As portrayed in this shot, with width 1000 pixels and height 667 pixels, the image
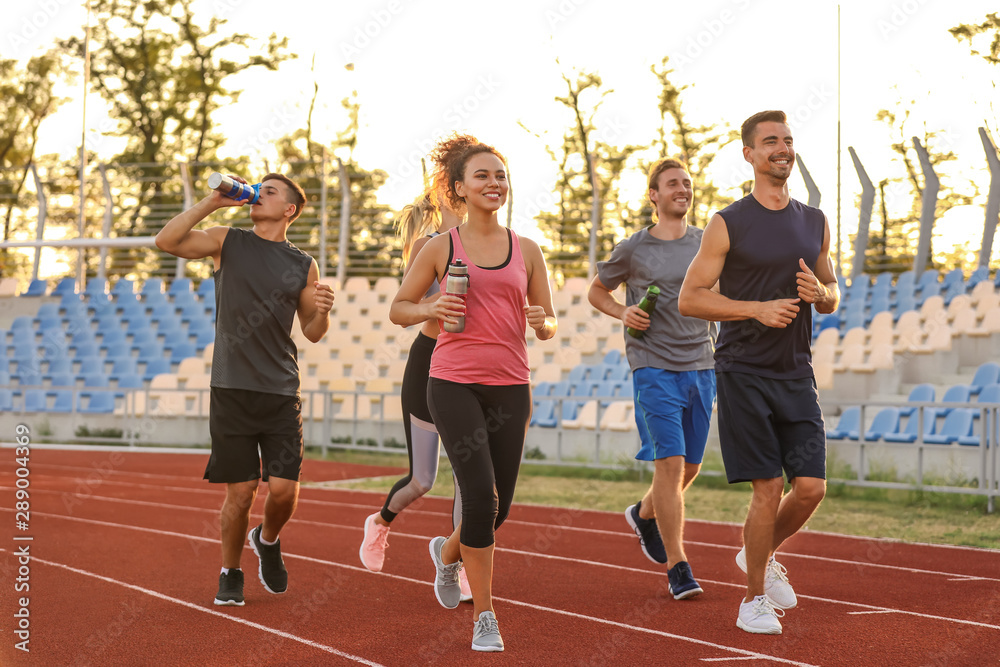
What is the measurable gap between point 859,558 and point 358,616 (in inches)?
143

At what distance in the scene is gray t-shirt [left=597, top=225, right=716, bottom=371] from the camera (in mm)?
5656

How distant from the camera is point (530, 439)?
15094mm

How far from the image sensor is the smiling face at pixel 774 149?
15.0 ft

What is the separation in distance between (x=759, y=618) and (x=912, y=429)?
24.0 feet

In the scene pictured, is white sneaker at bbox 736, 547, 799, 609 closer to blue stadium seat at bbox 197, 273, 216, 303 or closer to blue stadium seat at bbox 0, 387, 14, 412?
blue stadium seat at bbox 0, 387, 14, 412

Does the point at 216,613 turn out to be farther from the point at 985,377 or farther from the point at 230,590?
the point at 985,377

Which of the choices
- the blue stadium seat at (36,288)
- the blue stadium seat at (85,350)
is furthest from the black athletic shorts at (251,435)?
the blue stadium seat at (36,288)

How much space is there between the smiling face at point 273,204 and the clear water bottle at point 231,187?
0.15 metres

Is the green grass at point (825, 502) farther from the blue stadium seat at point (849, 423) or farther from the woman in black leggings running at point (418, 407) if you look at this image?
the woman in black leggings running at point (418, 407)

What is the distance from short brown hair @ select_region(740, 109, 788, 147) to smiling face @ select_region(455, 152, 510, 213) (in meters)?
1.04

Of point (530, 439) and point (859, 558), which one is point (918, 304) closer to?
point (530, 439)

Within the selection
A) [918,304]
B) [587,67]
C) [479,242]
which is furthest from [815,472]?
[587,67]

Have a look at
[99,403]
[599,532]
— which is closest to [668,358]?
[599,532]

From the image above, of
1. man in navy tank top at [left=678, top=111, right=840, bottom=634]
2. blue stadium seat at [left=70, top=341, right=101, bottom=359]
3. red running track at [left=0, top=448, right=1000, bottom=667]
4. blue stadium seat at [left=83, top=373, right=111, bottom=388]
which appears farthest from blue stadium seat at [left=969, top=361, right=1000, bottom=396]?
blue stadium seat at [left=70, top=341, right=101, bottom=359]
